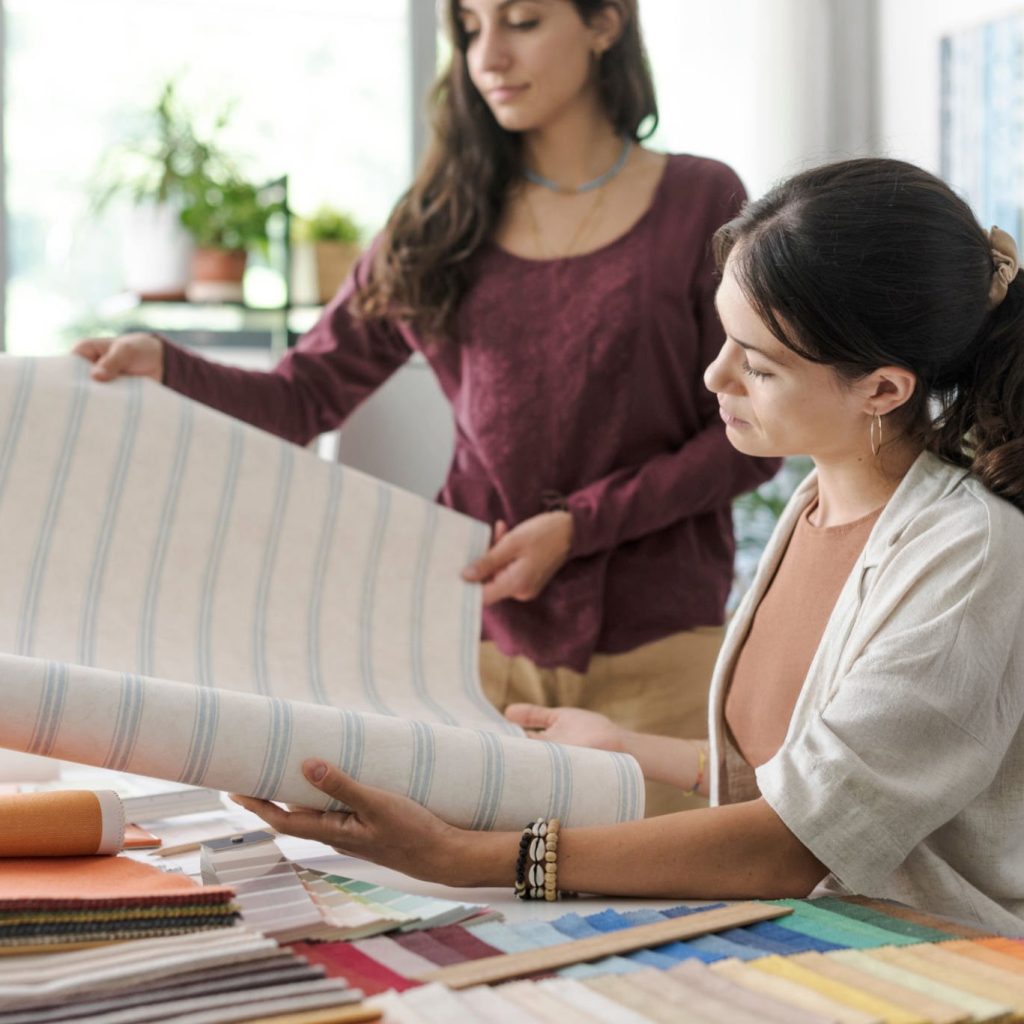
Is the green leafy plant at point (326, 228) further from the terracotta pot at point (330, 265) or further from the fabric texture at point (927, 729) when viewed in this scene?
the fabric texture at point (927, 729)

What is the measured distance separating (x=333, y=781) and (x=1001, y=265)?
0.70 metres

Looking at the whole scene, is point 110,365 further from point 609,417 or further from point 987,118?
point 987,118

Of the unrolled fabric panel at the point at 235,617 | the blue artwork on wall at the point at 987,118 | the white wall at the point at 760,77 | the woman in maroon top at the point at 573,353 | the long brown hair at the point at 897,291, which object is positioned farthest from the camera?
the white wall at the point at 760,77

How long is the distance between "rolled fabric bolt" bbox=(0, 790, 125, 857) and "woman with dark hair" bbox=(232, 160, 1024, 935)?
138mm

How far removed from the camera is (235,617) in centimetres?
143

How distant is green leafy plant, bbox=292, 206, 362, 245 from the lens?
372 centimetres

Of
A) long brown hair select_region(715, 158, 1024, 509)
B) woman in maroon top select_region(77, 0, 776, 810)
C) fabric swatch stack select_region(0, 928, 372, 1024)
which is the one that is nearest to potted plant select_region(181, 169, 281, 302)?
woman in maroon top select_region(77, 0, 776, 810)

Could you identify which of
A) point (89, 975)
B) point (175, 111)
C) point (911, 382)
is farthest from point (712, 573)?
point (175, 111)

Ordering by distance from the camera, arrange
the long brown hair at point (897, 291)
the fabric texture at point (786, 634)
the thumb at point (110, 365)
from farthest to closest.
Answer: the thumb at point (110, 365), the fabric texture at point (786, 634), the long brown hair at point (897, 291)

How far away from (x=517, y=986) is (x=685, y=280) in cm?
112

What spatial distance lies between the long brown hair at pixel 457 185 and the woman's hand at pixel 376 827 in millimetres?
901

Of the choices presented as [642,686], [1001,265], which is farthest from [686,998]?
[642,686]

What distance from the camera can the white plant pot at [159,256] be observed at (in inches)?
140

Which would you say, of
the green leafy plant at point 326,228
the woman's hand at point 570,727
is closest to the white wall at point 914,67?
the green leafy plant at point 326,228
